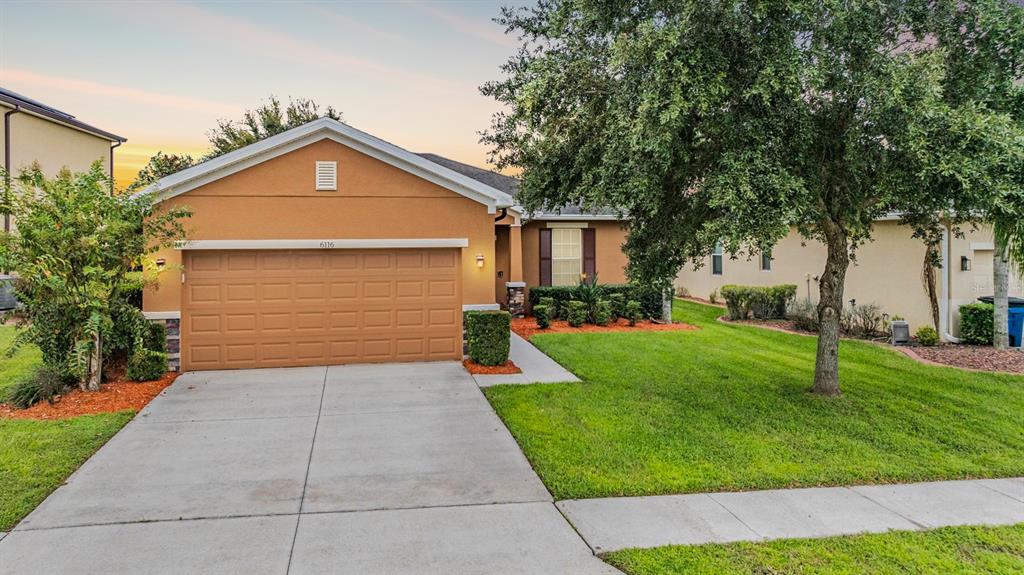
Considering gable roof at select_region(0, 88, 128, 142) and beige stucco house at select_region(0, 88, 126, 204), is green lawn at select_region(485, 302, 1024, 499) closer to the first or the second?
beige stucco house at select_region(0, 88, 126, 204)

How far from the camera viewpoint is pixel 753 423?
22.8 feet

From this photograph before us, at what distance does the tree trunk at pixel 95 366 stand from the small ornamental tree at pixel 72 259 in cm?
1

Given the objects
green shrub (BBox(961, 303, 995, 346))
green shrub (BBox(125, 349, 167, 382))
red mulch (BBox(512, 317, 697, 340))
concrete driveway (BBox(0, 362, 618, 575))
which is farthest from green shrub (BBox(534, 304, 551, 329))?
green shrub (BBox(961, 303, 995, 346))

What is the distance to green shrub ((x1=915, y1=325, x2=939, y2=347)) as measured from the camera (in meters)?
11.8

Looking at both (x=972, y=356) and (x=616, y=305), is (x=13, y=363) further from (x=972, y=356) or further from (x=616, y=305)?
(x=972, y=356)

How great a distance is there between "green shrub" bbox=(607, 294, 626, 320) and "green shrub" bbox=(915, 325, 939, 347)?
659cm

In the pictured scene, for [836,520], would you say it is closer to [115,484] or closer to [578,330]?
[115,484]

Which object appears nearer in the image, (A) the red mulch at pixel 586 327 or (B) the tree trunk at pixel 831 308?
(B) the tree trunk at pixel 831 308

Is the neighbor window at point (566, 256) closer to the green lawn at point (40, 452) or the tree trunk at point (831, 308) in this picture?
the tree trunk at point (831, 308)

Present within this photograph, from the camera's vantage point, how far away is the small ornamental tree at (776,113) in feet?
18.7

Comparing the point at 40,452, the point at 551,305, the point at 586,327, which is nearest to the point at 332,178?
the point at 40,452

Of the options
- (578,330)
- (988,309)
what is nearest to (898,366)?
(988,309)

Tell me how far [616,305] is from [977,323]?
775 centimetres

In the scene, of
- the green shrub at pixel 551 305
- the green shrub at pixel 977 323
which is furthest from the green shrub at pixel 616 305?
the green shrub at pixel 977 323
